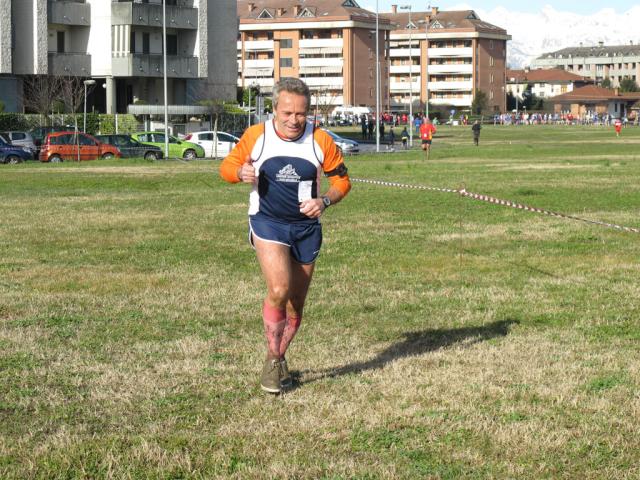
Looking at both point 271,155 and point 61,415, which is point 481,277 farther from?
point 61,415

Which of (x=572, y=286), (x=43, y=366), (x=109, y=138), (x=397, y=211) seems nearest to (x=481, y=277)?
(x=572, y=286)

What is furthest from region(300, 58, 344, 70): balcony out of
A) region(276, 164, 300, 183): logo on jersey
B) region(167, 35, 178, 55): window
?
region(276, 164, 300, 183): logo on jersey

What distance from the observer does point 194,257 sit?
15477 millimetres

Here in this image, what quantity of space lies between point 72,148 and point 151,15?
2801 centimetres

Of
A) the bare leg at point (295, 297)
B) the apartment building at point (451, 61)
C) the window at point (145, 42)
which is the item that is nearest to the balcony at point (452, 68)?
the apartment building at point (451, 61)

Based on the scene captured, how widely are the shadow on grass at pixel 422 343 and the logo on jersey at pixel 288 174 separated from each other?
141 cm

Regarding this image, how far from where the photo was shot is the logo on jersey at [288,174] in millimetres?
7645

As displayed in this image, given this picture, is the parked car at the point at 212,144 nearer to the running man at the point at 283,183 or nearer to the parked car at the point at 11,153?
the parked car at the point at 11,153

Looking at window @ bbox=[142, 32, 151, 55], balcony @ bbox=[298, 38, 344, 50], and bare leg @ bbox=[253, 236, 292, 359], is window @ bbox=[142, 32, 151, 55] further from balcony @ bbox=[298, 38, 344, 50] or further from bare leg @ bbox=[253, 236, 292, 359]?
balcony @ bbox=[298, 38, 344, 50]

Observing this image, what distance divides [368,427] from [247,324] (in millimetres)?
3768

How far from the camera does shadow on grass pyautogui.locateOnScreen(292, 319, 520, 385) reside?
334 inches

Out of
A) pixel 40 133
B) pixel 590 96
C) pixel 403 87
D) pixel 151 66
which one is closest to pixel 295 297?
pixel 40 133

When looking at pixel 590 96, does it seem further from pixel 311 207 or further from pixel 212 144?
pixel 311 207

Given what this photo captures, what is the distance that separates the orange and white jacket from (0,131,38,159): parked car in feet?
151
